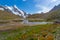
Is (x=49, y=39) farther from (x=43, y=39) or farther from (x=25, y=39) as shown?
(x=25, y=39)

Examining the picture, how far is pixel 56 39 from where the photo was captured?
559 inches

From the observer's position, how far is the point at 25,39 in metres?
16.5

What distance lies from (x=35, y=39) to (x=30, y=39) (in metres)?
0.71

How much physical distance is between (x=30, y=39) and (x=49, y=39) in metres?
2.42

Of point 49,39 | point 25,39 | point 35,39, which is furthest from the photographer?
point 25,39

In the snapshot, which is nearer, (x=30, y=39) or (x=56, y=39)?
(x=56, y=39)

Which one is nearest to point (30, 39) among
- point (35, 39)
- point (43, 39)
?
point (35, 39)

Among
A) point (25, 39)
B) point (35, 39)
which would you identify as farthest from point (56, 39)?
point (25, 39)

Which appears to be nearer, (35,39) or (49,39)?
(49,39)

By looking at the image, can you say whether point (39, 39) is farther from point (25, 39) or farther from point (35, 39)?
point (25, 39)

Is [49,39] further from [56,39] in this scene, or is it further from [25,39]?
[25,39]

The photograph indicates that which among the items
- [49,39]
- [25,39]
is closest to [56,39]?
[49,39]

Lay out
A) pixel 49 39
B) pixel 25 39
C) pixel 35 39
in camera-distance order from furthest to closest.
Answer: pixel 25 39
pixel 35 39
pixel 49 39

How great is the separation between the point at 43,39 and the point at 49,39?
668 millimetres
